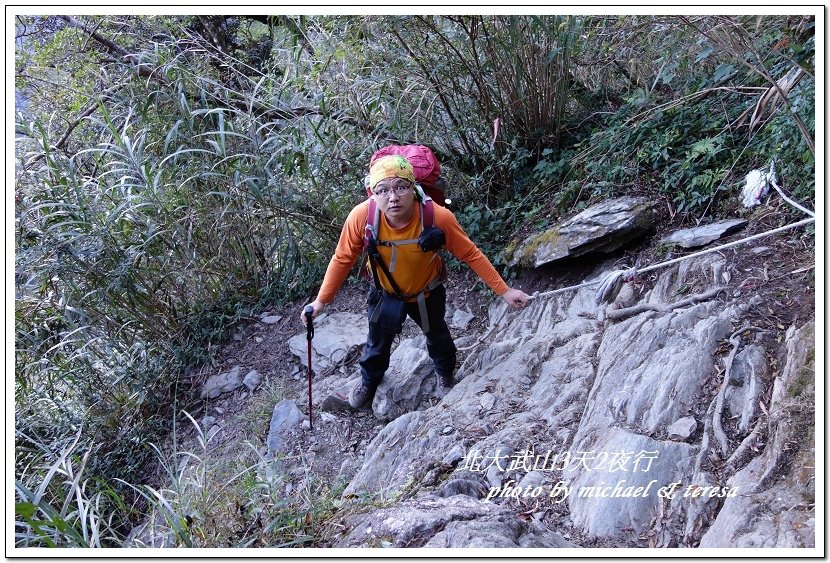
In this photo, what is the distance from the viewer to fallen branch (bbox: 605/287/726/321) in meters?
3.41

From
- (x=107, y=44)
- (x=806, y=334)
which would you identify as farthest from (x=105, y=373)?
(x=806, y=334)

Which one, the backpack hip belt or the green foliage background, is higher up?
the green foliage background

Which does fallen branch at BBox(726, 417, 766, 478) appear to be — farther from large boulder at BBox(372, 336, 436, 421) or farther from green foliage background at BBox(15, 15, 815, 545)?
large boulder at BBox(372, 336, 436, 421)

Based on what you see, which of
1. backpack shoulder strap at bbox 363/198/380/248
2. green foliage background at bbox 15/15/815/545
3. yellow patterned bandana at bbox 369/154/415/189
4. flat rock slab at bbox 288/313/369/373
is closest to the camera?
yellow patterned bandana at bbox 369/154/415/189

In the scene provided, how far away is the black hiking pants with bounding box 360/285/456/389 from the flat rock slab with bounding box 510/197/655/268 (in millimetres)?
1060

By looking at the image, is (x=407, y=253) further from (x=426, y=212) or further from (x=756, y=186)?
(x=756, y=186)

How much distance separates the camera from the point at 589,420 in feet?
9.87

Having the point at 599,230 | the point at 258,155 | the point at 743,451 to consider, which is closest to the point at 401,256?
the point at 599,230

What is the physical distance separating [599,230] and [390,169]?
6.22ft

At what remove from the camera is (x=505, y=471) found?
2934mm

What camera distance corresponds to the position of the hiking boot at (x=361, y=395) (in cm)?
435

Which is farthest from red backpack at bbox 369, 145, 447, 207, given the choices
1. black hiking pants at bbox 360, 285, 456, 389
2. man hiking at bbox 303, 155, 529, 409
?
black hiking pants at bbox 360, 285, 456, 389

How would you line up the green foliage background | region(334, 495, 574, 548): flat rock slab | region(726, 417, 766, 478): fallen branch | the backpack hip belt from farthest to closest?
1. the green foliage background
2. the backpack hip belt
3. region(726, 417, 766, 478): fallen branch
4. region(334, 495, 574, 548): flat rock slab

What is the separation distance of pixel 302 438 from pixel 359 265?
1.83m
